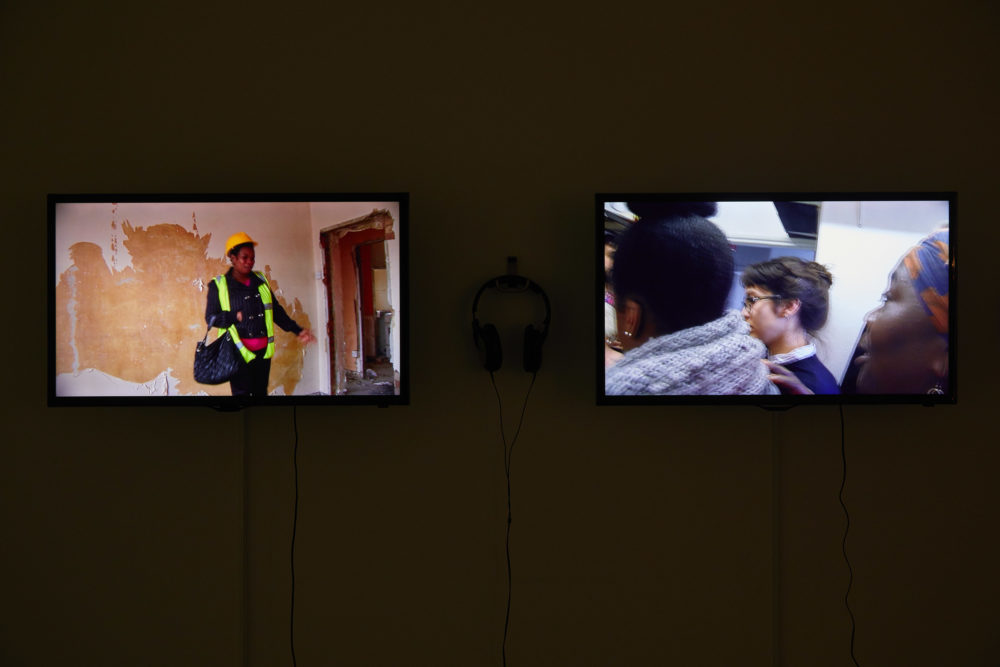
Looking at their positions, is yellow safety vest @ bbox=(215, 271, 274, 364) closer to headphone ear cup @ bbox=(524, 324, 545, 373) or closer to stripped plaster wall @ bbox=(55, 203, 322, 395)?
stripped plaster wall @ bbox=(55, 203, 322, 395)

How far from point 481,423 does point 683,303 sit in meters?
0.84

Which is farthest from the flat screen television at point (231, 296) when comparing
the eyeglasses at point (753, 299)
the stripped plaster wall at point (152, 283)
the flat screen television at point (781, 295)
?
the eyeglasses at point (753, 299)

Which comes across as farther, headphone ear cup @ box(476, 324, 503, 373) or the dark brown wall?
the dark brown wall

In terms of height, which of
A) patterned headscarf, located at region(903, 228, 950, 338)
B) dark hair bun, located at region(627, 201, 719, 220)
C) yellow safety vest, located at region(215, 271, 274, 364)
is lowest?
yellow safety vest, located at region(215, 271, 274, 364)

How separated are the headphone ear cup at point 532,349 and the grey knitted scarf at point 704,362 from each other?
0.99 ft

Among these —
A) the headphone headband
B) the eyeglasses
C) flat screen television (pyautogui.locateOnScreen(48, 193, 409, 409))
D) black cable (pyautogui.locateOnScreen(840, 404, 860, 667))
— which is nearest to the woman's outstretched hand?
the eyeglasses

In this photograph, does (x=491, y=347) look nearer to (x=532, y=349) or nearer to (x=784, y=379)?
(x=532, y=349)

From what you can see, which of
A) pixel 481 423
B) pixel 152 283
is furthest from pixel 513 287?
pixel 152 283

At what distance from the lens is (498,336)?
7.43ft

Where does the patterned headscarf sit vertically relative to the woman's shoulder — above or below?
above

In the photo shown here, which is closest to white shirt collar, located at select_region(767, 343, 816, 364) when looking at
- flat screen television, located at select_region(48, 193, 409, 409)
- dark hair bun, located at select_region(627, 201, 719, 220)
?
dark hair bun, located at select_region(627, 201, 719, 220)

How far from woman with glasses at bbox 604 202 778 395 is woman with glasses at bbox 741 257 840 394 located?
5 cm

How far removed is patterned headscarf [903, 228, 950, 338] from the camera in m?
2.16

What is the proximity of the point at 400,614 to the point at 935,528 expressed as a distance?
2.01 meters
